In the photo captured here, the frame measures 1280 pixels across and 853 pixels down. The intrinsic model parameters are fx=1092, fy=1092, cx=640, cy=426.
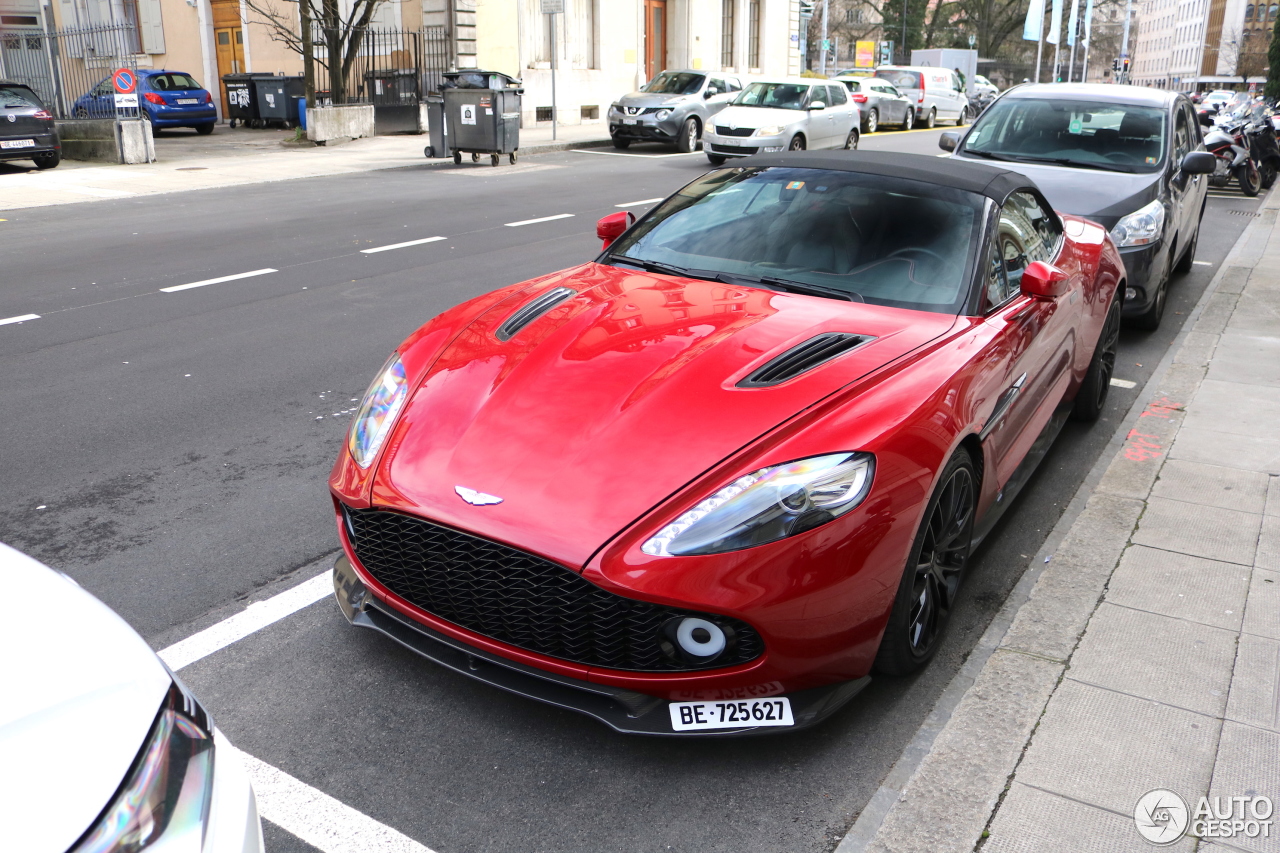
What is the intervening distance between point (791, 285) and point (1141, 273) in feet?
13.8

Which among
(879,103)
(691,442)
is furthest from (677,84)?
(691,442)

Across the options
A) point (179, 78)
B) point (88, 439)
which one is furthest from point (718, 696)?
point (179, 78)

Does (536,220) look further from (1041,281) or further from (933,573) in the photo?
(933,573)

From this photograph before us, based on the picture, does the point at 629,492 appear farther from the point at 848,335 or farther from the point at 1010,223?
the point at 1010,223

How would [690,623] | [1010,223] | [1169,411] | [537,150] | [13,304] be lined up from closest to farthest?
1. [690,623]
2. [1010,223]
3. [1169,411]
4. [13,304]
5. [537,150]

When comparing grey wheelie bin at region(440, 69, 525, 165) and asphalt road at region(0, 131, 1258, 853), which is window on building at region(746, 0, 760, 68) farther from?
asphalt road at region(0, 131, 1258, 853)

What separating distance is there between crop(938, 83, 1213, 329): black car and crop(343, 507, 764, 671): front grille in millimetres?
5594

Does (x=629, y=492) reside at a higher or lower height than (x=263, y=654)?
higher

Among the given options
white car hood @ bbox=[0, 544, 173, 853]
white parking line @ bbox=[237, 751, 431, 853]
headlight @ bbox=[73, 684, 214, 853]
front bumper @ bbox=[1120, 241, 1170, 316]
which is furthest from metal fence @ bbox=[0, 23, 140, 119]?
headlight @ bbox=[73, 684, 214, 853]

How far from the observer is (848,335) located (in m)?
3.47

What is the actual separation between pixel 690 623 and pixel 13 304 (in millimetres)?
7558

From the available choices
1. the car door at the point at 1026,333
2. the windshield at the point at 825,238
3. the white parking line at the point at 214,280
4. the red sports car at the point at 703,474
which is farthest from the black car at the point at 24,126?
the car door at the point at 1026,333

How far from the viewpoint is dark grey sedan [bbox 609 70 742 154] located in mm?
23266

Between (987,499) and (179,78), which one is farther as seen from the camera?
(179,78)
